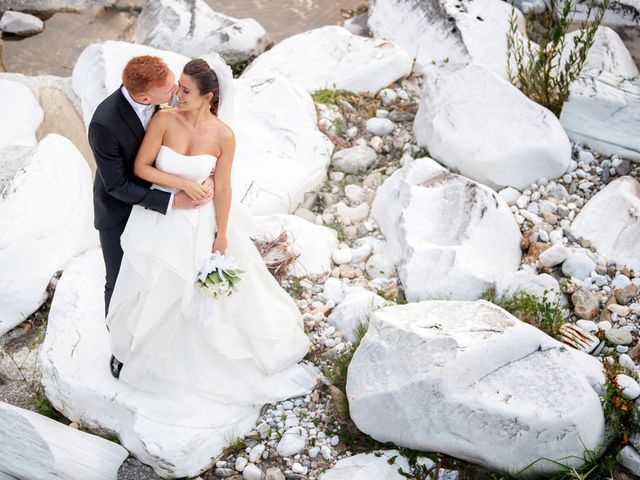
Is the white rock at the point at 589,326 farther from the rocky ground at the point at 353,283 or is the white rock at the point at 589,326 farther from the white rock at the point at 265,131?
the white rock at the point at 265,131

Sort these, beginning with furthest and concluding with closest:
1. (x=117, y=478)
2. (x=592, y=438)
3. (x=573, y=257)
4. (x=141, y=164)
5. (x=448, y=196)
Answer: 1. (x=448, y=196)
2. (x=573, y=257)
3. (x=117, y=478)
4. (x=592, y=438)
5. (x=141, y=164)

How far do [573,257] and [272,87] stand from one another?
276 centimetres

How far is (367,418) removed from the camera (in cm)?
365

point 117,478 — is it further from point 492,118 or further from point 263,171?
point 492,118

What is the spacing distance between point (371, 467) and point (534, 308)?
1425 millimetres

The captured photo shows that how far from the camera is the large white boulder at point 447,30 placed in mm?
6438

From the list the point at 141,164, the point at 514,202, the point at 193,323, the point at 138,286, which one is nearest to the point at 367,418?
the point at 193,323

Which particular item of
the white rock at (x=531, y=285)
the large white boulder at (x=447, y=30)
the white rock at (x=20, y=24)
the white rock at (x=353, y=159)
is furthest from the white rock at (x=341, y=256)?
the white rock at (x=20, y=24)

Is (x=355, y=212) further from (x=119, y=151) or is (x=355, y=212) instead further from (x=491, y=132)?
(x=119, y=151)

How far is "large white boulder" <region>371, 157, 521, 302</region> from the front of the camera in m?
4.42

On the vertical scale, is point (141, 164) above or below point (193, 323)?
above

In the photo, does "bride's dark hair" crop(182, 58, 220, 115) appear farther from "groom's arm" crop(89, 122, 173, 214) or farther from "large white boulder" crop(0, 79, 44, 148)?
"large white boulder" crop(0, 79, 44, 148)

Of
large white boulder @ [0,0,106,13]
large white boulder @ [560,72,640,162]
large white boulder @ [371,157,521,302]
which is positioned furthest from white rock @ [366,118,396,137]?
large white boulder @ [0,0,106,13]

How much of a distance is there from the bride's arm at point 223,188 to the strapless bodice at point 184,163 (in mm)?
62
